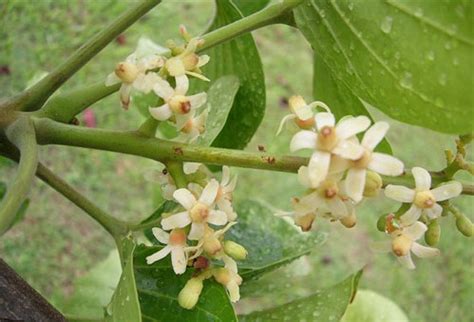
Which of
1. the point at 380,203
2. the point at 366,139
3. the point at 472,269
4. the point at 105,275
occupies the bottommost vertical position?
the point at 472,269

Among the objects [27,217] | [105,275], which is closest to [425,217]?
[105,275]

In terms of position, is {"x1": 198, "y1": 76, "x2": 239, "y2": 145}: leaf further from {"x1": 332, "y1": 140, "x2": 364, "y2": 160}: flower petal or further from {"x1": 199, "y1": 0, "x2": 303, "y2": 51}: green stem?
{"x1": 332, "y1": 140, "x2": 364, "y2": 160}: flower petal

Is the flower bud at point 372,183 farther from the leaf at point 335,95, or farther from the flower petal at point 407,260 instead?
the leaf at point 335,95

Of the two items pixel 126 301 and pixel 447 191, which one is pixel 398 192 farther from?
pixel 126 301

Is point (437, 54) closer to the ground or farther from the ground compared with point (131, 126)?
farther from the ground

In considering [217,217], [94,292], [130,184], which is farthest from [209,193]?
[130,184]

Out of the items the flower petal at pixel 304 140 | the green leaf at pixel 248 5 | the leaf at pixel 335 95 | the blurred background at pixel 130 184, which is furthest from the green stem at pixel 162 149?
the blurred background at pixel 130 184

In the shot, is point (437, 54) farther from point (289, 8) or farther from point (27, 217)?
point (27, 217)
